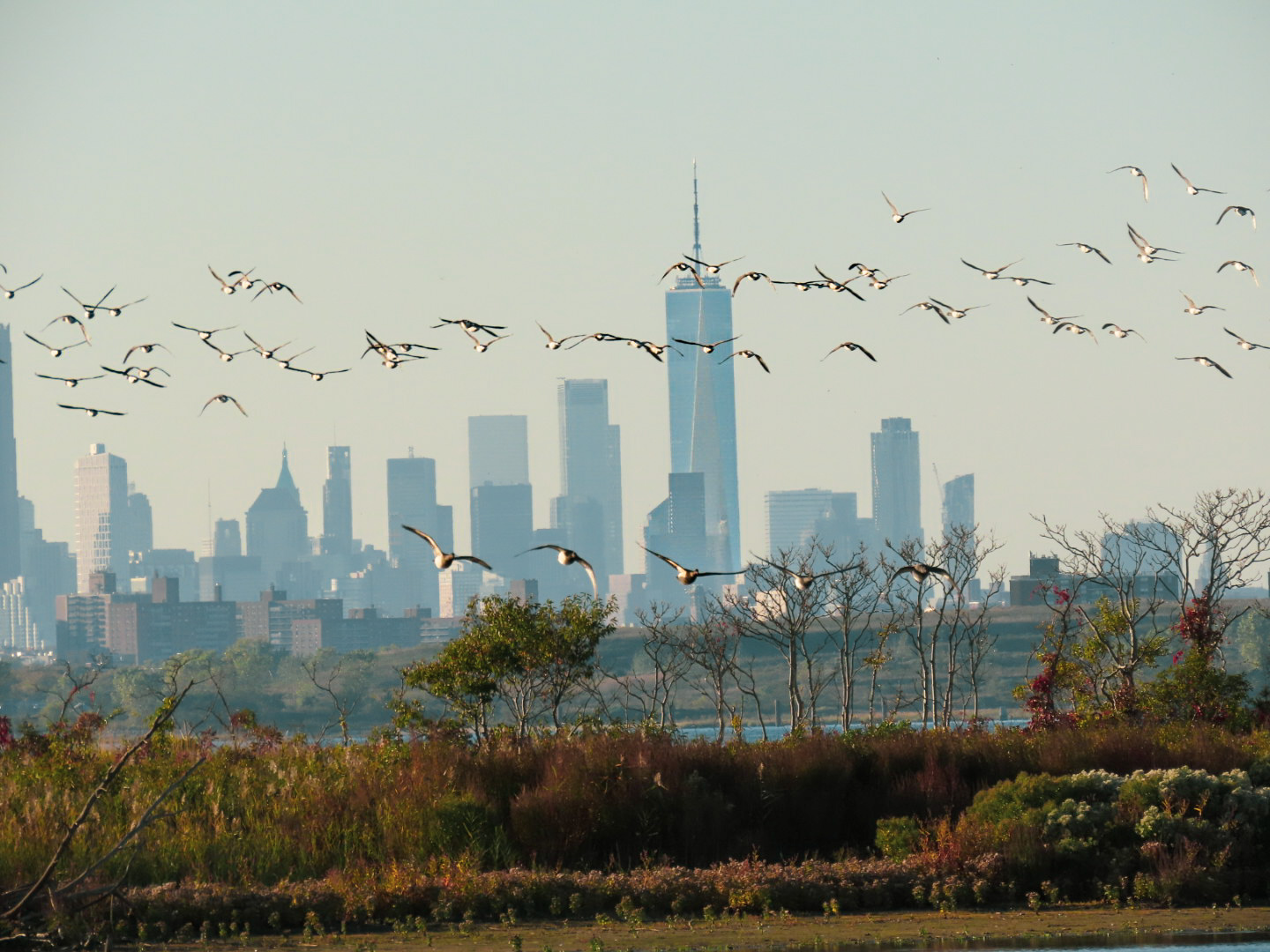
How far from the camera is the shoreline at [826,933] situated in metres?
18.3

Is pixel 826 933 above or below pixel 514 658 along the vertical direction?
below

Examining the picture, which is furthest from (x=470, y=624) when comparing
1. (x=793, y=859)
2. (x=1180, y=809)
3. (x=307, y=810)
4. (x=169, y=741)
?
(x=1180, y=809)

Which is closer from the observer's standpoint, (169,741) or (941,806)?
(941,806)

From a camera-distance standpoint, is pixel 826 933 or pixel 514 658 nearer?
pixel 826 933

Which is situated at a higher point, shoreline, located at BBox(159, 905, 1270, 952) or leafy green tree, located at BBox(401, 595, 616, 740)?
leafy green tree, located at BBox(401, 595, 616, 740)

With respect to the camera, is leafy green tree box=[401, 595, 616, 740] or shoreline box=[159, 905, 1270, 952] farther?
leafy green tree box=[401, 595, 616, 740]

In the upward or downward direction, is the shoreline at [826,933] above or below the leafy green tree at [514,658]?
below

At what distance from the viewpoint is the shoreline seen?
18.3m

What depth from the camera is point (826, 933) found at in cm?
1903

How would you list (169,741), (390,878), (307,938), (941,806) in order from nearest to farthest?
(307,938)
(390,878)
(941,806)
(169,741)

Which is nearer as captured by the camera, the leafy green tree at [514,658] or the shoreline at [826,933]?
the shoreline at [826,933]

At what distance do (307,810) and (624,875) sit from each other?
4952mm

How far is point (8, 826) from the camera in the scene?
2294 cm

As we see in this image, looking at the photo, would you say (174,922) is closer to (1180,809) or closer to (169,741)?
(169,741)
